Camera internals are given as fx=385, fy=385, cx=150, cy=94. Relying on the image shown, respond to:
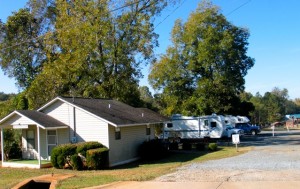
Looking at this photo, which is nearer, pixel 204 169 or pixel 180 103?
pixel 204 169

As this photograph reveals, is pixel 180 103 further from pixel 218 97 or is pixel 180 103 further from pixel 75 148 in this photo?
pixel 75 148

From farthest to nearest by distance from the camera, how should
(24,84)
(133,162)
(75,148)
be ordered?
(24,84)
(133,162)
(75,148)

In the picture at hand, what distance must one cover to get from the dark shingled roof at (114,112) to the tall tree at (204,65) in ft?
61.2

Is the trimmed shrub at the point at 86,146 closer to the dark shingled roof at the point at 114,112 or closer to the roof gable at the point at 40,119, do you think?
the dark shingled roof at the point at 114,112

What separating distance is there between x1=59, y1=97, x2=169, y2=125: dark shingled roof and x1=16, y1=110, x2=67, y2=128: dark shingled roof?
5.11 ft

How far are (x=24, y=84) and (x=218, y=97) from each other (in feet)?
78.7

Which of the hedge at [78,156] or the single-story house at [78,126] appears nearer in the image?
the hedge at [78,156]

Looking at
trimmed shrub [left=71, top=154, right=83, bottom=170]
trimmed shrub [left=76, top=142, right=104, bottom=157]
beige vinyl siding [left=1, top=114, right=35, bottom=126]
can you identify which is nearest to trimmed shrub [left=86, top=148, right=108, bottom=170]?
trimmed shrub [left=76, top=142, right=104, bottom=157]

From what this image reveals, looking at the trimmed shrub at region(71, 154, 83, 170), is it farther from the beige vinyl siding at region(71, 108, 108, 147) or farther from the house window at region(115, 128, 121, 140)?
the house window at region(115, 128, 121, 140)

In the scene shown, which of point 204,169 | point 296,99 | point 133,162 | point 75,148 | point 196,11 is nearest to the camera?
point 204,169

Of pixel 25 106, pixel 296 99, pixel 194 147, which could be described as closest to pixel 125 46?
pixel 194 147

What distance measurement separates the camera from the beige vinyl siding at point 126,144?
23125 mm

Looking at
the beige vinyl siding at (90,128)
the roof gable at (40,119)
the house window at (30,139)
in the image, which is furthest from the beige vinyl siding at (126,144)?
the house window at (30,139)

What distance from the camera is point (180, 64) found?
5053cm
